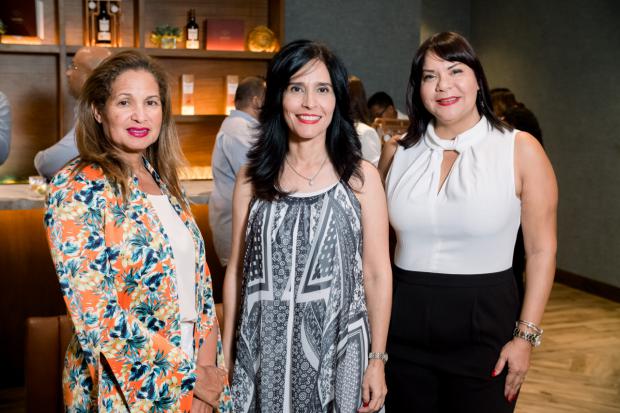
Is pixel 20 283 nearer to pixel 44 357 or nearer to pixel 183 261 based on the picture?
pixel 44 357

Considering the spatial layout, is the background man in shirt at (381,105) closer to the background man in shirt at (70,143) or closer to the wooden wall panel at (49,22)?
the background man in shirt at (70,143)

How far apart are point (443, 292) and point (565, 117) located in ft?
17.4

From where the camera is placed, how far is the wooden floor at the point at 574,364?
4.00 meters

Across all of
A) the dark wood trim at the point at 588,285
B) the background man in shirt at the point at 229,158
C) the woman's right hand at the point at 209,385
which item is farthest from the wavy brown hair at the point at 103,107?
the dark wood trim at the point at 588,285

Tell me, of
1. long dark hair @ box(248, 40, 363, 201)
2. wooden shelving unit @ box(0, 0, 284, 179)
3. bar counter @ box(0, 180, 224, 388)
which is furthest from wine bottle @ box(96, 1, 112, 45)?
long dark hair @ box(248, 40, 363, 201)

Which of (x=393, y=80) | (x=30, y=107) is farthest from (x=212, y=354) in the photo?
(x=393, y=80)

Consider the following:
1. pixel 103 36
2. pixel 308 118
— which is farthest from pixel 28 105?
A: pixel 308 118

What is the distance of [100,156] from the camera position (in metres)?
1.73

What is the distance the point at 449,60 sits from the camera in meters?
2.03

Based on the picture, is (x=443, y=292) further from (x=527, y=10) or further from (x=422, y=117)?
(x=527, y=10)

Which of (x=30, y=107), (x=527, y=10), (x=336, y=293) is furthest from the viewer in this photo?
(x=527, y=10)

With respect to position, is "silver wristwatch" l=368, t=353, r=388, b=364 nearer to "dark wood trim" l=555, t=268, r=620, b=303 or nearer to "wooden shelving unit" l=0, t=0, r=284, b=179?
"wooden shelving unit" l=0, t=0, r=284, b=179

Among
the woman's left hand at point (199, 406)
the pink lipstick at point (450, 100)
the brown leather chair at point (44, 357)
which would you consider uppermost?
the pink lipstick at point (450, 100)

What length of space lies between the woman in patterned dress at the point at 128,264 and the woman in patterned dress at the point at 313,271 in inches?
6.0
